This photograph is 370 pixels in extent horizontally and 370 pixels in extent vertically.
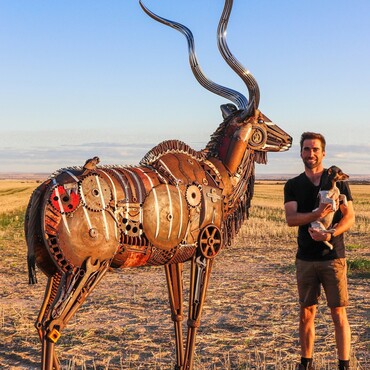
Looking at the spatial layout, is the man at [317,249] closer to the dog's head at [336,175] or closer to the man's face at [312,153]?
the man's face at [312,153]

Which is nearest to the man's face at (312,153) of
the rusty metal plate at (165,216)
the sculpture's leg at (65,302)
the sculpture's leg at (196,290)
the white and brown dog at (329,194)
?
the white and brown dog at (329,194)

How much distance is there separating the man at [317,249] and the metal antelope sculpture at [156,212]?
2.56ft

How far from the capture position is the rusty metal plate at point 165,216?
225 inches

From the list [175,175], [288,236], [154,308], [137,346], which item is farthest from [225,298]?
[288,236]

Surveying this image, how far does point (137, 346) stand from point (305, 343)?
2.44 metres

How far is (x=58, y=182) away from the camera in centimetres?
539

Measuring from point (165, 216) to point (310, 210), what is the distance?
5.09 feet

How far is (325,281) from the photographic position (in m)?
6.12

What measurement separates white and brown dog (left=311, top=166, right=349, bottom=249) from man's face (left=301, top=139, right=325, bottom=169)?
13.7 inches

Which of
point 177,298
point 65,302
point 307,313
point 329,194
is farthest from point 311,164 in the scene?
point 65,302

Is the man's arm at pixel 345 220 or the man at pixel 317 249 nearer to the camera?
the man's arm at pixel 345 220

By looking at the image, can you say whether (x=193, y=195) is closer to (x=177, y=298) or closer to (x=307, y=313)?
(x=177, y=298)

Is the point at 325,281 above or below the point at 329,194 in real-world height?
below

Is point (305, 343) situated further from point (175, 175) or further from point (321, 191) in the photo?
point (175, 175)
